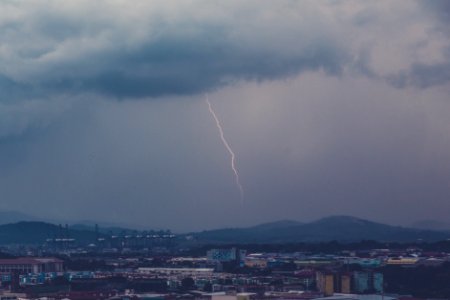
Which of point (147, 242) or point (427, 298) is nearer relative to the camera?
point (427, 298)

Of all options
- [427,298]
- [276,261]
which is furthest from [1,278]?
[427,298]

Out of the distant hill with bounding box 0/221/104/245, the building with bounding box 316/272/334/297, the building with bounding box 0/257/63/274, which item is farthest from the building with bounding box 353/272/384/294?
the distant hill with bounding box 0/221/104/245

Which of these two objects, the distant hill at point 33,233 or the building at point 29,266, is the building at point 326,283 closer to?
the building at point 29,266

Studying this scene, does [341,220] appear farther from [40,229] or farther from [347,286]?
[347,286]

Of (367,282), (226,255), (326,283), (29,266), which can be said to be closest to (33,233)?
(226,255)

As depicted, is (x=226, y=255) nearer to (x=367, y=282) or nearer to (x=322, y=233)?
(x=367, y=282)

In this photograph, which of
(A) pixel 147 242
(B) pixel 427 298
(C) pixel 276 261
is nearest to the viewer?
(B) pixel 427 298

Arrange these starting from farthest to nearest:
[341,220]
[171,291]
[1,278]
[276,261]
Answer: [341,220], [276,261], [1,278], [171,291]
